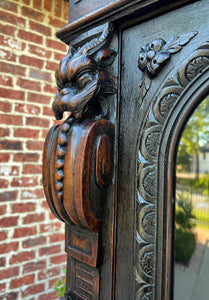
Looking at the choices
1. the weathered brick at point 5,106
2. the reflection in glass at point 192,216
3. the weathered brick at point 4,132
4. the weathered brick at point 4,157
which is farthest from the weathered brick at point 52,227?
the reflection in glass at point 192,216

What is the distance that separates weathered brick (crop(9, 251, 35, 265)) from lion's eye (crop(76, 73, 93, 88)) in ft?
3.97

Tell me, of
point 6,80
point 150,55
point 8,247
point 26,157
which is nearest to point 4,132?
point 26,157

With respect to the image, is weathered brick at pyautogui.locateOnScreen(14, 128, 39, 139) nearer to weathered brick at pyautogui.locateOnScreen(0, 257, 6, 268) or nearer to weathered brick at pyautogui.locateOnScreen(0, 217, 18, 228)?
weathered brick at pyautogui.locateOnScreen(0, 217, 18, 228)

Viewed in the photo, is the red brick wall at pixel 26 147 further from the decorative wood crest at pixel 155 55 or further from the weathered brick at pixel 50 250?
the decorative wood crest at pixel 155 55

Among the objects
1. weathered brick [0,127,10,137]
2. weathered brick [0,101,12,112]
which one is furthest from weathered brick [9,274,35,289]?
weathered brick [0,101,12,112]

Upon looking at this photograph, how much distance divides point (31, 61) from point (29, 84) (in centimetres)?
14

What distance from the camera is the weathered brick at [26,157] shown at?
4.56 ft

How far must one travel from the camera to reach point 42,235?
1475mm

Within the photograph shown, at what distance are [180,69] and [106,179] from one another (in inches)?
8.8

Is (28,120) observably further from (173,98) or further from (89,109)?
(173,98)

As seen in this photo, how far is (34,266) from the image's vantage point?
1429 millimetres

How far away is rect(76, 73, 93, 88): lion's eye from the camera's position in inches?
17.8

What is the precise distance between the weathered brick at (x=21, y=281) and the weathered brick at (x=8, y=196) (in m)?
0.44

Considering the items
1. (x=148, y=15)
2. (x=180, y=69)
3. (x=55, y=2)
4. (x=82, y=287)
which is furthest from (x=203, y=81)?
(x=55, y=2)
